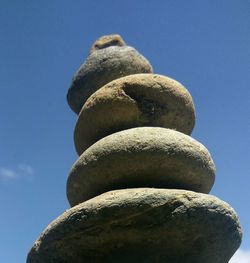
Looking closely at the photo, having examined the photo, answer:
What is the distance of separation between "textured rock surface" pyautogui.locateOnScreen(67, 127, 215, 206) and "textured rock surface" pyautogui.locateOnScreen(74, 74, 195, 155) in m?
0.88

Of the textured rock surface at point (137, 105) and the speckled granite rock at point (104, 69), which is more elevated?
the speckled granite rock at point (104, 69)

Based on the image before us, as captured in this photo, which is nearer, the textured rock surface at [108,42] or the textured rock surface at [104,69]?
the textured rock surface at [104,69]

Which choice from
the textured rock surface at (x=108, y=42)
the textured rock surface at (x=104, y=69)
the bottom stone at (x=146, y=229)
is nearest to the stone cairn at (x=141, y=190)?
the bottom stone at (x=146, y=229)

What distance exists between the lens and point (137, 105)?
7195 millimetres

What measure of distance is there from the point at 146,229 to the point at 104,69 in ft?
12.2

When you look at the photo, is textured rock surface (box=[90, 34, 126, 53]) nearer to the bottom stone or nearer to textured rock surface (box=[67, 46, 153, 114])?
textured rock surface (box=[67, 46, 153, 114])

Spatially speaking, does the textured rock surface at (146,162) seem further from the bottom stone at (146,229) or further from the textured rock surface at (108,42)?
the textured rock surface at (108,42)

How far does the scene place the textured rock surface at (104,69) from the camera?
8250 millimetres

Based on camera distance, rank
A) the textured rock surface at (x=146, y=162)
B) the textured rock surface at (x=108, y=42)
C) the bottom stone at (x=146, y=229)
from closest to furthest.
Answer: the bottom stone at (x=146, y=229), the textured rock surface at (x=146, y=162), the textured rock surface at (x=108, y=42)

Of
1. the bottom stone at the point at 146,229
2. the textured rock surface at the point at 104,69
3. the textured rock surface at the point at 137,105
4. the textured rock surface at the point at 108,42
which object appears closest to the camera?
the bottom stone at the point at 146,229

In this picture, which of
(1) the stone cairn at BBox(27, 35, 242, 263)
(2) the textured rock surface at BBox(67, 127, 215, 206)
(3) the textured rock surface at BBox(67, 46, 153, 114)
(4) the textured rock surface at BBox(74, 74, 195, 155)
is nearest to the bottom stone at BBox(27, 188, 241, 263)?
(1) the stone cairn at BBox(27, 35, 242, 263)

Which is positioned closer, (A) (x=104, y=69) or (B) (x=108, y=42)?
(A) (x=104, y=69)

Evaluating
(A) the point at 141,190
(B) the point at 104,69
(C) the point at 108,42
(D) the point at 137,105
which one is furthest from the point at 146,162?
(C) the point at 108,42

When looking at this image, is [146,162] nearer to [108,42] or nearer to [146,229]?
[146,229]
